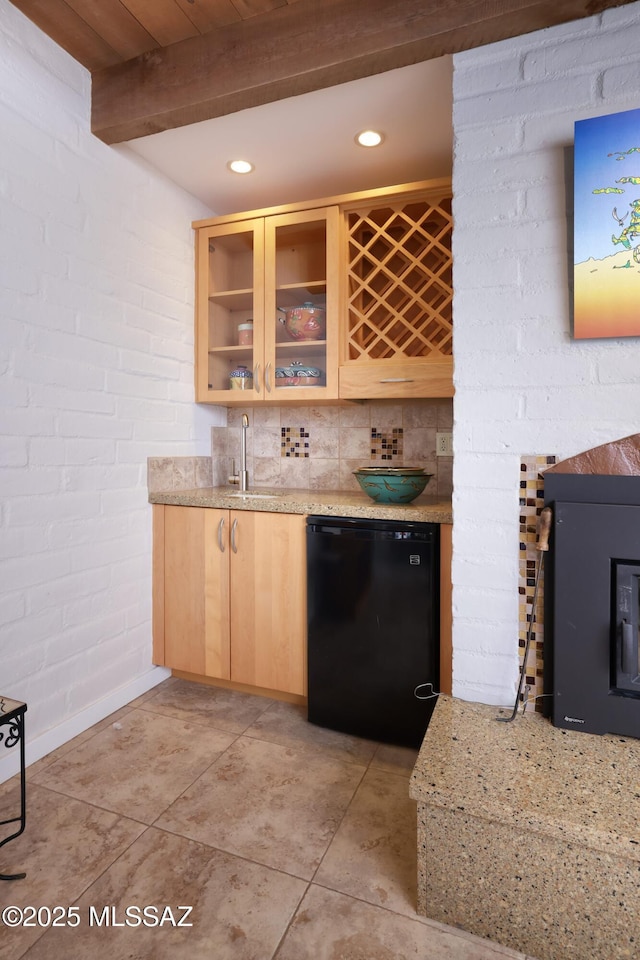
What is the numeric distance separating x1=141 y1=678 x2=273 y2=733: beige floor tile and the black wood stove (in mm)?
1178

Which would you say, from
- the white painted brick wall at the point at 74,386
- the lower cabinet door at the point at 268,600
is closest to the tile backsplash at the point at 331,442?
the white painted brick wall at the point at 74,386

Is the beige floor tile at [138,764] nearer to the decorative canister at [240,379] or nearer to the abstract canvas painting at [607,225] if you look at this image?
the decorative canister at [240,379]

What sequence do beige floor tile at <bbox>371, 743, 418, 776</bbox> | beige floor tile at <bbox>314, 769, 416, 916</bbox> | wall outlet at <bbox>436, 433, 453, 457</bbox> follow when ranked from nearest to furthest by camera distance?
beige floor tile at <bbox>314, 769, 416, 916</bbox>, beige floor tile at <bbox>371, 743, 418, 776</bbox>, wall outlet at <bbox>436, 433, 453, 457</bbox>

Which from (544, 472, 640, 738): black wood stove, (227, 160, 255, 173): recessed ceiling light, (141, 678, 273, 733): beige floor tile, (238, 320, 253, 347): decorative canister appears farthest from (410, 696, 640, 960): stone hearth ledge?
(227, 160, 255, 173): recessed ceiling light

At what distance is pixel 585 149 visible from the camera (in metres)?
1.28

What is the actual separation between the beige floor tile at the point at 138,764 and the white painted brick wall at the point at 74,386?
134 millimetres

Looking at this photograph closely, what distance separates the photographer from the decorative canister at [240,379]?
238 cm

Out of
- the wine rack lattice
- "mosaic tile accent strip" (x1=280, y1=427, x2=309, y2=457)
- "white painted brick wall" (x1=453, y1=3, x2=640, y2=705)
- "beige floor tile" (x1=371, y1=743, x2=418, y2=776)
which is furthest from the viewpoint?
"mosaic tile accent strip" (x1=280, y1=427, x2=309, y2=457)

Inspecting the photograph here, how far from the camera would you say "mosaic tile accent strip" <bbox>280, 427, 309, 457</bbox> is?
8.45 feet

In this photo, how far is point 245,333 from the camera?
238cm

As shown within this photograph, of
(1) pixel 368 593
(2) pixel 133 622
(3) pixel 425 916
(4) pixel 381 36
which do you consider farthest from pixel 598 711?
(4) pixel 381 36

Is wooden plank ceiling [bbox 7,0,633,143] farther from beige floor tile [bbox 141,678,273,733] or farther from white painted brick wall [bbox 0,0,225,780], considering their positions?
beige floor tile [bbox 141,678,273,733]

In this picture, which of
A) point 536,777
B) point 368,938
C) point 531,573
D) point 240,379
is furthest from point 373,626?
point 240,379

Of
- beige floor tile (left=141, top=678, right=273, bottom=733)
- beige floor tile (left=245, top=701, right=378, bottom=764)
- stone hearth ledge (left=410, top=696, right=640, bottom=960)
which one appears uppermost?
stone hearth ledge (left=410, top=696, right=640, bottom=960)
